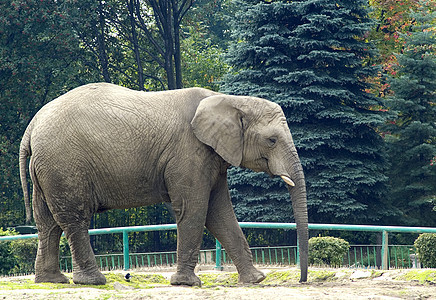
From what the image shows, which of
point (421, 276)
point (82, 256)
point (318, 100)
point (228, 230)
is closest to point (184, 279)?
point (228, 230)

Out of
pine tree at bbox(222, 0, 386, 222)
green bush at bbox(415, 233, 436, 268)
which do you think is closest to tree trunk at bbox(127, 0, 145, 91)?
pine tree at bbox(222, 0, 386, 222)

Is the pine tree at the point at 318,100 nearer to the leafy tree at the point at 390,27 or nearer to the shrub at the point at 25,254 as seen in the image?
the leafy tree at the point at 390,27

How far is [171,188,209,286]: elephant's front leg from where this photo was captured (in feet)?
32.2

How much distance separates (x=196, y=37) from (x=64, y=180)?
2185cm

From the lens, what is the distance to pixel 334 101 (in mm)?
20906

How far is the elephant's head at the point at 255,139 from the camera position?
9828 mm

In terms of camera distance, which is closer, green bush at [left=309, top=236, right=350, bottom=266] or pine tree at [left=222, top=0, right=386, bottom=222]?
green bush at [left=309, top=236, right=350, bottom=266]

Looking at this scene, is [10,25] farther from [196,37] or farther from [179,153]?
[179,153]

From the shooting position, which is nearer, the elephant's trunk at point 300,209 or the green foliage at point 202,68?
the elephant's trunk at point 300,209

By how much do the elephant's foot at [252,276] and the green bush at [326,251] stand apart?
270 centimetres

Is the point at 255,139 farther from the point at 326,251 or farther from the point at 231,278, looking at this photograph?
the point at 326,251

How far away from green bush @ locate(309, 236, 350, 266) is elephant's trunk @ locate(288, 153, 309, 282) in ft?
10.7

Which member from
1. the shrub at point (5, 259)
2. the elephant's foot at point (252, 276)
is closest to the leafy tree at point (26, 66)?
the shrub at point (5, 259)

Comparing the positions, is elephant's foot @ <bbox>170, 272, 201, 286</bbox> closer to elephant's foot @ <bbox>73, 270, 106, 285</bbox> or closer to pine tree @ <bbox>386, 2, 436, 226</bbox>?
elephant's foot @ <bbox>73, 270, 106, 285</bbox>
